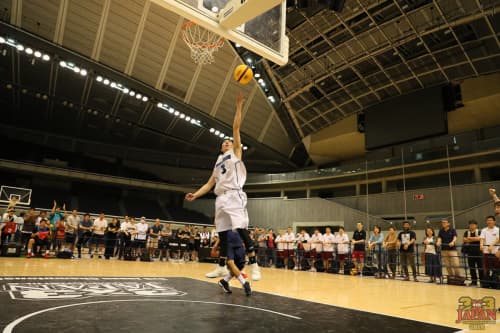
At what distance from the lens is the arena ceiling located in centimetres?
1489

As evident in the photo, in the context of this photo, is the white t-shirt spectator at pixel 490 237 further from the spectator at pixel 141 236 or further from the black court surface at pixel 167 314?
the spectator at pixel 141 236

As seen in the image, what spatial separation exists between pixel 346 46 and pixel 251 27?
13.9 metres

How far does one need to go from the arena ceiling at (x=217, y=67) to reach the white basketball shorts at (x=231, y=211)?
13.3 meters

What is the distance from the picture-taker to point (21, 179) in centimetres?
2408

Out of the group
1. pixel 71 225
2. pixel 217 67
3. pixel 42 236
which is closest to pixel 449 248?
pixel 42 236

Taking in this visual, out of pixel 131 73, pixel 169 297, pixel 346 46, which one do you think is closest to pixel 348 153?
pixel 346 46

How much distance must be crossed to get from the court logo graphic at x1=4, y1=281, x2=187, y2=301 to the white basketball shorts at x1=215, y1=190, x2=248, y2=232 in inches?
40.0

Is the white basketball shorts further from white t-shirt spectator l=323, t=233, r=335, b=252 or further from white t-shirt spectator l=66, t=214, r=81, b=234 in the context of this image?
white t-shirt spectator l=66, t=214, r=81, b=234

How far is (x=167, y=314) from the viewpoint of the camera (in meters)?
2.88

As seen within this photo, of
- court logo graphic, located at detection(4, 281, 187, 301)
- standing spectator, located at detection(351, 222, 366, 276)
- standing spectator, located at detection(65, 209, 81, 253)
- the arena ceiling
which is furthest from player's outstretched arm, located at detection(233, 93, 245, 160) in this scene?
the arena ceiling

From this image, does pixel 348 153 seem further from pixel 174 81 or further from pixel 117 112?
pixel 117 112

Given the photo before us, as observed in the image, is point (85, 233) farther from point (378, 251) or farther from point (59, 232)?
point (378, 251)

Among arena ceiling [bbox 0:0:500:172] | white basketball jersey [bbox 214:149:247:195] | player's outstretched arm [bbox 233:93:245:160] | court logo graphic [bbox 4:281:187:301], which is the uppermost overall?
arena ceiling [bbox 0:0:500:172]

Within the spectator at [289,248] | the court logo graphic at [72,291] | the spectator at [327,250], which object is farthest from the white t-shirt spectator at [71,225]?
the spectator at [327,250]
